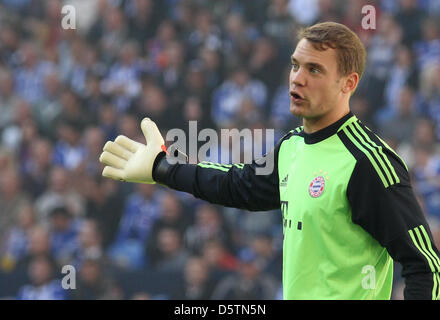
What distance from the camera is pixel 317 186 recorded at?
10.6 ft

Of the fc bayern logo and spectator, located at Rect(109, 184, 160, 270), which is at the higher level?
spectator, located at Rect(109, 184, 160, 270)

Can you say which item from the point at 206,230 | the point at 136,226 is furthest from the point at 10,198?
the point at 206,230

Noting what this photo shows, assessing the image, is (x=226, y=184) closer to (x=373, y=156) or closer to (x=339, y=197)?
(x=339, y=197)

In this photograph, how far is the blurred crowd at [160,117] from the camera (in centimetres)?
792

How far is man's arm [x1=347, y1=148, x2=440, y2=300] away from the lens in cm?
303

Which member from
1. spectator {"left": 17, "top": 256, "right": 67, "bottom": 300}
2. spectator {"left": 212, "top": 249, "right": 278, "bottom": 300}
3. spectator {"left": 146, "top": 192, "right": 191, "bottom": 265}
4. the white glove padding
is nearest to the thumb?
the white glove padding

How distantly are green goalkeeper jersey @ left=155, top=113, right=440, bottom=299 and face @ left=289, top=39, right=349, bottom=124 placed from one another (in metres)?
0.11

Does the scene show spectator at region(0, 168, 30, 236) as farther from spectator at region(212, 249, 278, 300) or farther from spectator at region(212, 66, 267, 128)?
spectator at region(212, 249, 278, 300)

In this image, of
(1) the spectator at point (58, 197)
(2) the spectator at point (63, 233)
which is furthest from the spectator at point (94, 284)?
(1) the spectator at point (58, 197)

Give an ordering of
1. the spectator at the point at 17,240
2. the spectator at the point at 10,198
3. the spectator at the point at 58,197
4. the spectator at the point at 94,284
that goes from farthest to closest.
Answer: the spectator at the point at 10,198 < the spectator at the point at 58,197 < the spectator at the point at 17,240 < the spectator at the point at 94,284

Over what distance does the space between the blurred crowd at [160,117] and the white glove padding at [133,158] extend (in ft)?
13.0

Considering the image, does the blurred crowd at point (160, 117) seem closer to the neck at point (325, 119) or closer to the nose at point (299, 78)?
the neck at point (325, 119)

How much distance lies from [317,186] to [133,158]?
2.77 feet
